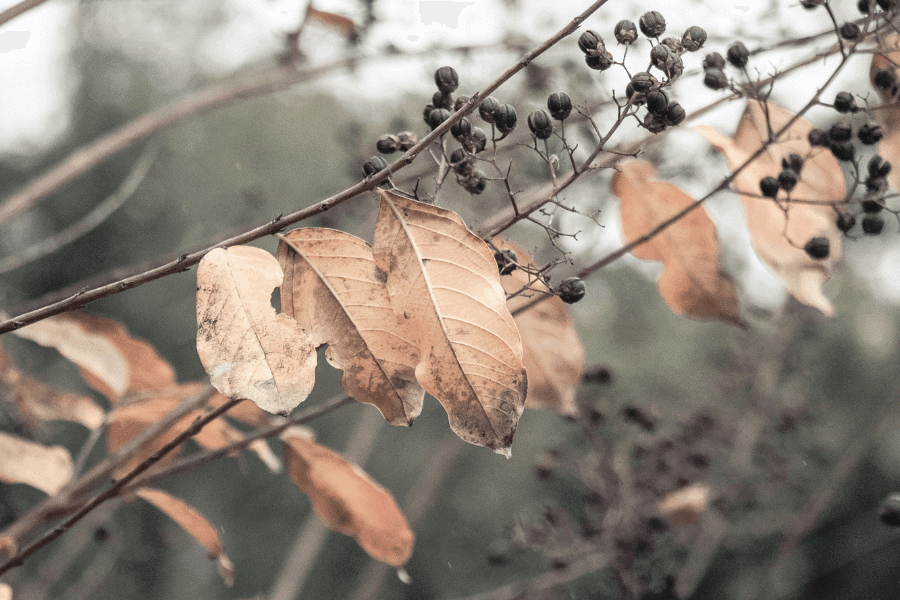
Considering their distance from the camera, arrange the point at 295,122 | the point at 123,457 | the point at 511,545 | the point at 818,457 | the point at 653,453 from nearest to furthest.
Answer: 1. the point at 123,457
2. the point at 653,453
3. the point at 511,545
4. the point at 818,457
5. the point at 295,122

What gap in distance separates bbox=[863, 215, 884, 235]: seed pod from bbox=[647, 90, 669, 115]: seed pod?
32 centimetres

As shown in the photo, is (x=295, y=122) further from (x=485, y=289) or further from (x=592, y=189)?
(x=485, y=289)

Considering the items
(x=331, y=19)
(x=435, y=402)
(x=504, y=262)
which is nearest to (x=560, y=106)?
(x=504, y=262)

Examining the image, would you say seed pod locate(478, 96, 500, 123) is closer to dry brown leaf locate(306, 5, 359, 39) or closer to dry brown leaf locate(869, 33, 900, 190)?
dry brown leaf locate(869, 33, 900, 190)

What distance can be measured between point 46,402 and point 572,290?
28.1 inches

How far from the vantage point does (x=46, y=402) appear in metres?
0.76

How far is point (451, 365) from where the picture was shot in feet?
1.10

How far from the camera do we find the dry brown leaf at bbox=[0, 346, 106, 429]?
2.35 feet

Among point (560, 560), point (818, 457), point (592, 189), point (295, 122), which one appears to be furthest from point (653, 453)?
point (295, 122)

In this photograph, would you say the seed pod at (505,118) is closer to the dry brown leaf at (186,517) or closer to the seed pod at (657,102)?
the seed pod at (657,102)

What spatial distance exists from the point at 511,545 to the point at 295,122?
270 inches

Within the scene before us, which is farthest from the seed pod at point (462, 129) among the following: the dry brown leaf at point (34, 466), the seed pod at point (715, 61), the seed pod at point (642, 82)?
the dry brown leaf at point (34, 466)

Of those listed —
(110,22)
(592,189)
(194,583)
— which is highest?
(110,22)

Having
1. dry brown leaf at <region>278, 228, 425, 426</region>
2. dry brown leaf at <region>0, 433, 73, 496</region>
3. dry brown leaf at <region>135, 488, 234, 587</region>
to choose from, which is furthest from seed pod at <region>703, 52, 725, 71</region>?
dry brown leaf at <region>0, 433, 73, 496</region>
